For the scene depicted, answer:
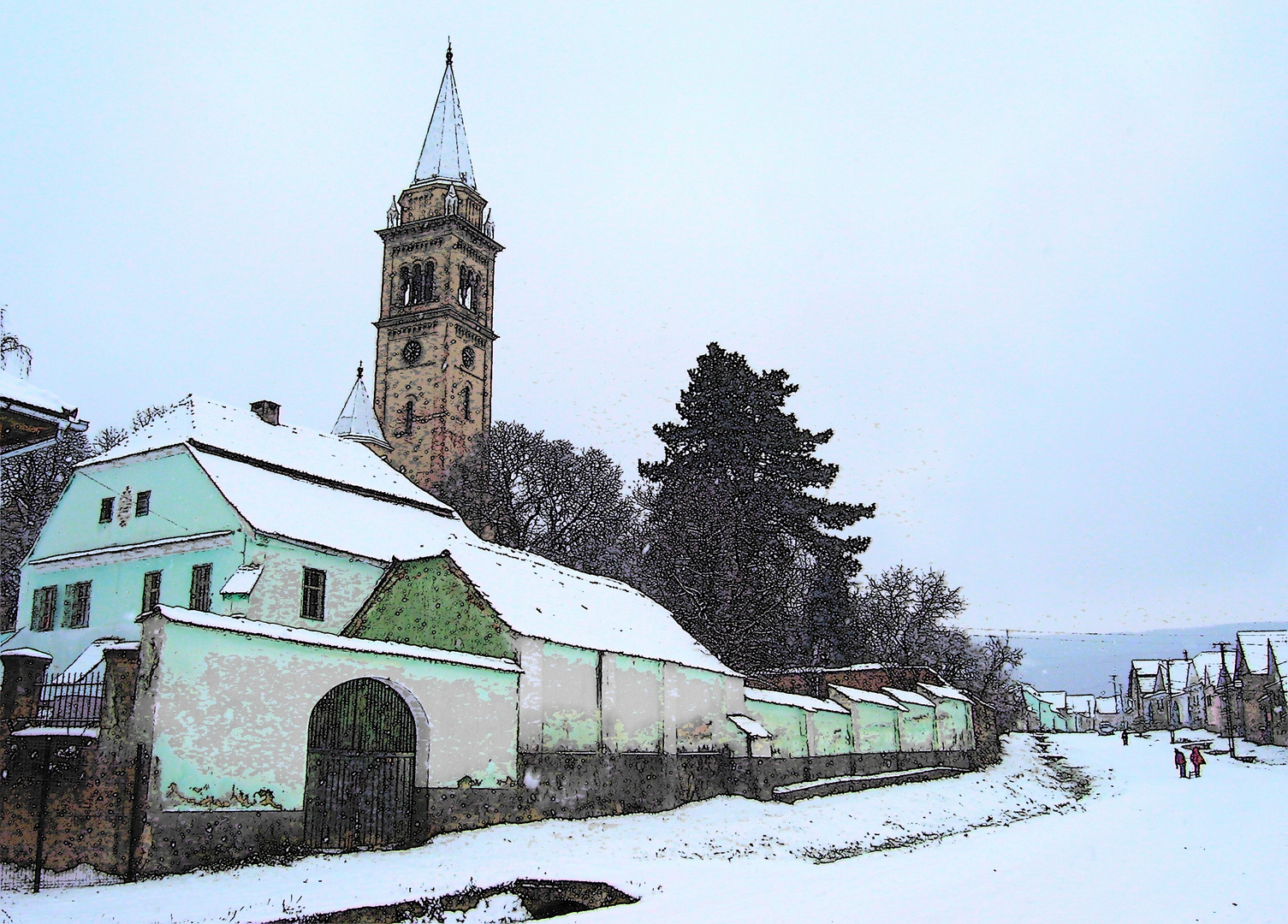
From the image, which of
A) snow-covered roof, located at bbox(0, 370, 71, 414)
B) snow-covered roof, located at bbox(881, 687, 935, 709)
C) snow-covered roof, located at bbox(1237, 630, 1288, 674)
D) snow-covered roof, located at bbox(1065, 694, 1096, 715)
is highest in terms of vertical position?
snow-covered roof, located at bbox(0, 370, 71, 414)

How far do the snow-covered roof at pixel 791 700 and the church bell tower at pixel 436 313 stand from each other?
3807cm

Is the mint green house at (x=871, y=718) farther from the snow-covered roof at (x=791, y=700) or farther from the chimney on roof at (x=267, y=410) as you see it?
the chimney on roof at (x=267, y=410)

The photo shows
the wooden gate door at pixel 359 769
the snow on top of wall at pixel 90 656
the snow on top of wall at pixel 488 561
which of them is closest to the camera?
the wooden gate door at pixel 359 769

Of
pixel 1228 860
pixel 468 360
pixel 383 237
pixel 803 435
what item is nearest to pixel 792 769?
pixel 1228 860

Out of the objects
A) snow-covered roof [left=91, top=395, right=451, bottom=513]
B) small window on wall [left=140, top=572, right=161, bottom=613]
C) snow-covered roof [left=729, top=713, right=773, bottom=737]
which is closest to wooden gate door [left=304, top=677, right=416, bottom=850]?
snow-covered roof [left=729, top=713, right=773, bottom=737]

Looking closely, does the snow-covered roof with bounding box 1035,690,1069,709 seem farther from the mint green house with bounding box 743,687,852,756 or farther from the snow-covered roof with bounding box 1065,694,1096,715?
the mint green house with bounding box 743,687,852,756

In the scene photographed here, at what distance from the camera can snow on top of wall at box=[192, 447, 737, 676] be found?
949 inches

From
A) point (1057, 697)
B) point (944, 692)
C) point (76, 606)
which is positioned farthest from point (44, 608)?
point (1057, 697)

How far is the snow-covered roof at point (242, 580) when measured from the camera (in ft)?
84.7

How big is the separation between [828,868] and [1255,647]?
69.8m

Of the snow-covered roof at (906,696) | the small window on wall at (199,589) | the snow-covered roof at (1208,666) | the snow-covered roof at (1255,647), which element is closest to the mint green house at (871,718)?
the snow-covered roof at (906,696)

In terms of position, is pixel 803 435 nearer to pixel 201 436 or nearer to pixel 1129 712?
pixel 201 436

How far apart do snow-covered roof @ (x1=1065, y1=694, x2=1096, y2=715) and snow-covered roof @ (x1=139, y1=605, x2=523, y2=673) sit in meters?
159

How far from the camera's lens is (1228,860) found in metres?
18.7
